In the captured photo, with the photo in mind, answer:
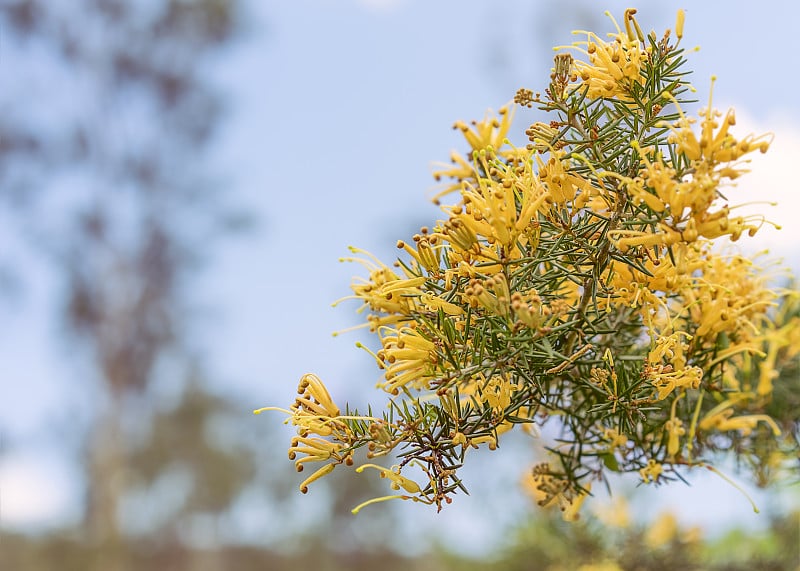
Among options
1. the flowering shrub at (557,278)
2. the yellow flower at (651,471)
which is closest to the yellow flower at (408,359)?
the flowering shrub at (557,278)

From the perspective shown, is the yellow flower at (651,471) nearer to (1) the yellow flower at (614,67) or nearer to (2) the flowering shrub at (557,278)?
(2) the flowering shrub at (557,278)

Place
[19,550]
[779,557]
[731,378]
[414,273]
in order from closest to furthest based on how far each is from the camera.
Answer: [414,273]
[731,378]
[779,557]
[19,550]

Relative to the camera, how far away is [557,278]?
91 cm

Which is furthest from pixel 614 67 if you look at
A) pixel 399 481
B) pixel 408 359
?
pixel 399 481

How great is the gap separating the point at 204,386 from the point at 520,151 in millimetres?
13202

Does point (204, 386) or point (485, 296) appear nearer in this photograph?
point (485, 296)

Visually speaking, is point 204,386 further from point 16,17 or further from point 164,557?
point 16,17

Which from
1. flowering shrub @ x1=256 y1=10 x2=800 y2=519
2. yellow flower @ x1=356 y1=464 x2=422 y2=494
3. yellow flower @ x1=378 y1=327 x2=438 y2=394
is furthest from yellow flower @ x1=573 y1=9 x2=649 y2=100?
yellow flower @ x1=356 y1=464 x2=422 y2=494

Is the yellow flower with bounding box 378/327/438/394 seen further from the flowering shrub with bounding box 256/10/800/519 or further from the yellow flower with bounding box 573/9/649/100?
the yellow flower with bounding box 573/9/649/100

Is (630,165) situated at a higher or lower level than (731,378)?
higher

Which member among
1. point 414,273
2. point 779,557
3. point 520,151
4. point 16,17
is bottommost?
point 779,557

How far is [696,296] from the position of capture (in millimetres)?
1064

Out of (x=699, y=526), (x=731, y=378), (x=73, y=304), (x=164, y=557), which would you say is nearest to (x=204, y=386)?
(x=164, y=557)

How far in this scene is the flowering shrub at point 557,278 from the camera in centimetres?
85
